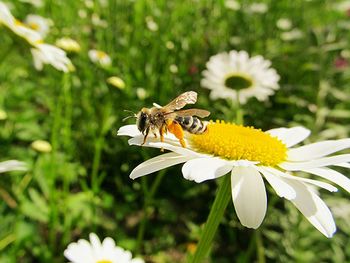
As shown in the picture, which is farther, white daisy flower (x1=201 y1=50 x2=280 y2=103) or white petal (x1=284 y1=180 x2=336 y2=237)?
white daisy flower (x1=201 y1=50 x2=280 y2=103)

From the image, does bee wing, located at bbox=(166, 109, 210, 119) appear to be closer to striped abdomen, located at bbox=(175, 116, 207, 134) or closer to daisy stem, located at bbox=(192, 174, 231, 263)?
striped abdomen, located at bbox=(175, 116, 207, 134)

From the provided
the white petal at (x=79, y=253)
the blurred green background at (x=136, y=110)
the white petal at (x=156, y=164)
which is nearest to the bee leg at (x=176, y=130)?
the white petal at (x=156, y=164)

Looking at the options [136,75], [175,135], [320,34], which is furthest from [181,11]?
[175,135]

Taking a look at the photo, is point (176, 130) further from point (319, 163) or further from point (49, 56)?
point (49, 56)

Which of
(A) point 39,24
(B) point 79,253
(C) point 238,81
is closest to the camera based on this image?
(B) point 79,253

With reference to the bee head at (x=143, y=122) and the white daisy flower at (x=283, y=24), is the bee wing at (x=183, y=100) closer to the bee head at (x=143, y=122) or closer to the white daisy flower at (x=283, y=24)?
the bee head at (x=143, y=122)

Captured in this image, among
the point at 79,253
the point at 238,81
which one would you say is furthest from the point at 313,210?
the point at 238,81

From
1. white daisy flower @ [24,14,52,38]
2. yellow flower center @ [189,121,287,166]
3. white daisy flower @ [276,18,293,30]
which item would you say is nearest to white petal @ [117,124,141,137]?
yellow flower center @ [189,121,287,166]
